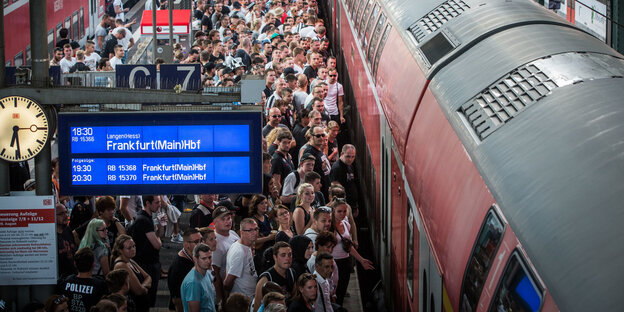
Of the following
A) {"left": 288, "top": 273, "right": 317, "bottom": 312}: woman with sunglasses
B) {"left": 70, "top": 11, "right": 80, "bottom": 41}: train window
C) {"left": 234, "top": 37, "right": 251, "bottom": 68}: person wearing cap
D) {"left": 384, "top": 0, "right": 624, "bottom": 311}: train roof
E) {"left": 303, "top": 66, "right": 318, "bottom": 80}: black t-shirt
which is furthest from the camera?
{"left": 70, "top": 11, "right": 80, "bottom": 41}: train window

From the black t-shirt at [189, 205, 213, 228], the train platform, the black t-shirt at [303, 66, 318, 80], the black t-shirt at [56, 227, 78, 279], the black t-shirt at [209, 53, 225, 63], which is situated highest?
the black t-shirt at [209, 53, 225, 63]

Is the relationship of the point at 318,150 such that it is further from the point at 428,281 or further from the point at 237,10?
the point at 237,10

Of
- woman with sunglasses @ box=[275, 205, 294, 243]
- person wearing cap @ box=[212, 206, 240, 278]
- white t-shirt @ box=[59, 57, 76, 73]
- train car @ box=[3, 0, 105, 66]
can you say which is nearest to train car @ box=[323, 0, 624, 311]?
woman with sunglasses @ box=[275, 205, 294, 243]

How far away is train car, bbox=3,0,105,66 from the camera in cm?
2367

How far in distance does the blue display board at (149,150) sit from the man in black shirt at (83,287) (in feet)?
2.04

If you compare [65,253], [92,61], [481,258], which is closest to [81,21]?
[92,61]

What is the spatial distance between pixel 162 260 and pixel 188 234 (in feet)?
14.2

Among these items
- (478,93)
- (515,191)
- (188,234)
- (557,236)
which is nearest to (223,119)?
(188,234)

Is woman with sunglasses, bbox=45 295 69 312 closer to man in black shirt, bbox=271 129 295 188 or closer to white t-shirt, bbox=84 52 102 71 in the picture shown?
man in black shirt, bbox=271 129 295 188

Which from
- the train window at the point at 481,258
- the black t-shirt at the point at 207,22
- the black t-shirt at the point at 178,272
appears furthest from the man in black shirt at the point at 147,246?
the black t-shirt at the point at 207,22

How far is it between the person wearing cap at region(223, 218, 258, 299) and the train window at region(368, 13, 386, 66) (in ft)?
9.89

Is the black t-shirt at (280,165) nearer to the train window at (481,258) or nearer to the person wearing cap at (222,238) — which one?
the person wearing cap at (222,238)

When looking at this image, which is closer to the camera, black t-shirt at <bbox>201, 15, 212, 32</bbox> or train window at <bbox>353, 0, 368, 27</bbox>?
train window at <bbox>353, 0, 368, 27</bbox>

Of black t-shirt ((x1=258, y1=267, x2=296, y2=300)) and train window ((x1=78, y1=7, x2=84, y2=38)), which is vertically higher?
train window ((x1=78, y1=7, x2=84, y2=38))
